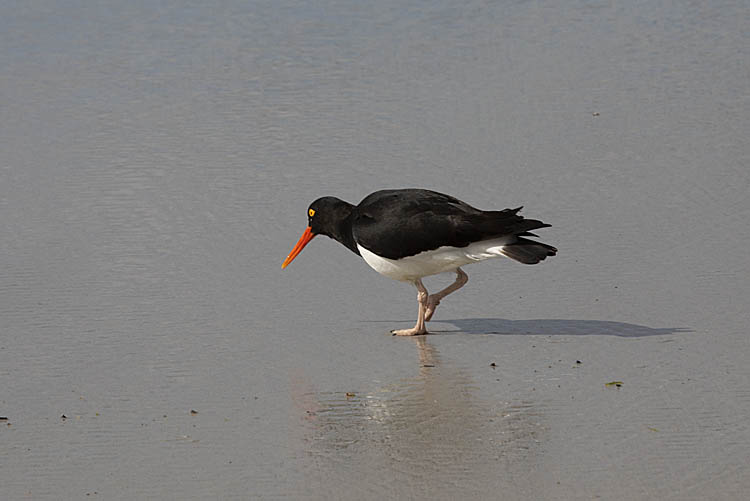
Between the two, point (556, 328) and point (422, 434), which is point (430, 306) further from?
point (422, 434)

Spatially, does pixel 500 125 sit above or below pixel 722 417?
above

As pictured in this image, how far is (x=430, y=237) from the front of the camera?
6.43 metres

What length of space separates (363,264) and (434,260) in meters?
1.20

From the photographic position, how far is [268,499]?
14.6 feet

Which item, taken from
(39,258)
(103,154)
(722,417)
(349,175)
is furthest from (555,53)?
(722,417)

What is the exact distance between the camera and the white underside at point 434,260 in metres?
6.40

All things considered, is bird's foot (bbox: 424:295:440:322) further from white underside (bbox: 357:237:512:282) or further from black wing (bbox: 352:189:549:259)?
A: black wing (bbox: 352:189:549:259)

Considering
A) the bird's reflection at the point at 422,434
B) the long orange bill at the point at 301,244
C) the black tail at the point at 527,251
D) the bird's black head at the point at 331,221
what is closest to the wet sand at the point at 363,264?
the bird's reflection at the point at 422,434

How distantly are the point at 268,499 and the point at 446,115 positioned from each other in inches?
241

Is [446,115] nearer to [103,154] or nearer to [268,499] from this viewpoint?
[103,154]

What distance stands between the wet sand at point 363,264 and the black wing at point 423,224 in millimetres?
486

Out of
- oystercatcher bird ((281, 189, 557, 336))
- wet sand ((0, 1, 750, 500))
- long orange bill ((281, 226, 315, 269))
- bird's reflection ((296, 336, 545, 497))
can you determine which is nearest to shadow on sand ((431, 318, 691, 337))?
wet sand ((0, 1, 750, 500))

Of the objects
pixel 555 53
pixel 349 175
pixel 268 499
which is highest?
pixel 555 53

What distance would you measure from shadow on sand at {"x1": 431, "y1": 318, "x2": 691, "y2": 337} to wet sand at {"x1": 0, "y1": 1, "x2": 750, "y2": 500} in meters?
0.03
